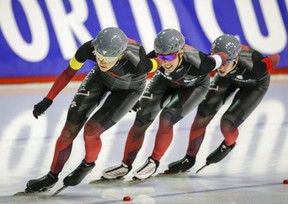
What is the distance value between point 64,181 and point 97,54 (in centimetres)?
110

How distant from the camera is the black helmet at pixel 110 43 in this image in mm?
7320

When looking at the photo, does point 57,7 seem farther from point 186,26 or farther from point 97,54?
point 97,54

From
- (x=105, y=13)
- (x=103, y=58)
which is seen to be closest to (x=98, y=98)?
(x=103, y=58)

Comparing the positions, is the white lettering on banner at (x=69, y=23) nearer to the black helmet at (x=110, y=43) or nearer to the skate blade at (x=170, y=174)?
the skate blade at (x=170, y=174)

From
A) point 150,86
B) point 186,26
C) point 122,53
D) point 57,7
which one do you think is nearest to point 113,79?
point 122,53

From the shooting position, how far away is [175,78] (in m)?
8.28

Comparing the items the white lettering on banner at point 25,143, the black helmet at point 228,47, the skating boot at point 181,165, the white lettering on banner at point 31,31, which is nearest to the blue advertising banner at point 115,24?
the white lettering on banner at point 31,31

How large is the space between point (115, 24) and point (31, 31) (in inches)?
61.0

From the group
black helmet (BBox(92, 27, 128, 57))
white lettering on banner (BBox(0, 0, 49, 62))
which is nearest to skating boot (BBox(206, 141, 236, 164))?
black helmet (BBox(92, 27, 128, 57))

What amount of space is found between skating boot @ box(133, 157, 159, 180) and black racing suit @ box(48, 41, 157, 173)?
65 cm

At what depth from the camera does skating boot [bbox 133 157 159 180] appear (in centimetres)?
815

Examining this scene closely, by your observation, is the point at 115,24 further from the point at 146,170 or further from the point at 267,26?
the point at 146,170

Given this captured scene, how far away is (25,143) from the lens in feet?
33.0

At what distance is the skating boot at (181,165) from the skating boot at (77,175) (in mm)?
1171
